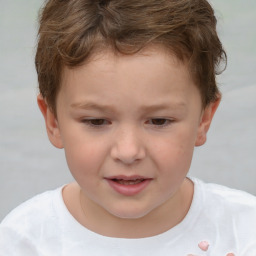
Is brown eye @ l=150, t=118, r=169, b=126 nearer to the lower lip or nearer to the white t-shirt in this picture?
the lower lip

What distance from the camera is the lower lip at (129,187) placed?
4.63 feet

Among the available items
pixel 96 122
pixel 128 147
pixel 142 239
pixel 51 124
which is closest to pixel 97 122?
pixel 96 122

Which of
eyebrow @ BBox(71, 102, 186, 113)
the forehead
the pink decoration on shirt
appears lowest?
the pink decoration on shirt

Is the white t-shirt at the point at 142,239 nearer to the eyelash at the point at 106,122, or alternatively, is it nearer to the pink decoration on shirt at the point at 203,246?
the pink decoration on shirt at the point at 203,246

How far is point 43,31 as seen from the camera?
1.52m

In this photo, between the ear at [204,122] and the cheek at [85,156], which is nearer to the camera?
the cheek at [85,156]

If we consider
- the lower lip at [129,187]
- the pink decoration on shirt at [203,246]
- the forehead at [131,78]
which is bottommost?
the pink decoration on shirt at [203,246]

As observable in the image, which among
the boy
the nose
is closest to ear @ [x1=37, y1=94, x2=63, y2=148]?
the boy

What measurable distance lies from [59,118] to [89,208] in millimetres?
259

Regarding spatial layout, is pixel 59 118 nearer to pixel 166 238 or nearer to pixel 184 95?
pixel 184 95

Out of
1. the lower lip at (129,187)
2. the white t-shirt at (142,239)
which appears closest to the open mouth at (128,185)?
the lower lip at (129,187)

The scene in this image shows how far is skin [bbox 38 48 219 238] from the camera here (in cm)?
133

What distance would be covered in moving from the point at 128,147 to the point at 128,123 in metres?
0.05

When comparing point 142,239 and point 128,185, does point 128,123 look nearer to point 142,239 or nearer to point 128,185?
point 128,185
